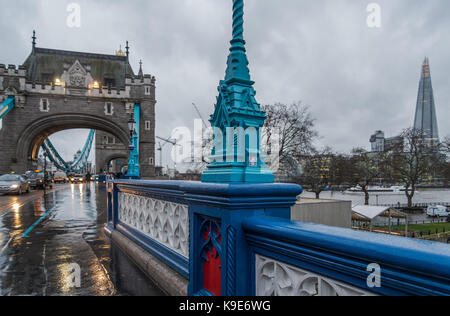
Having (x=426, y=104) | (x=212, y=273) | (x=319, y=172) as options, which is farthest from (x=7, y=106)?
(x=426, y=104)

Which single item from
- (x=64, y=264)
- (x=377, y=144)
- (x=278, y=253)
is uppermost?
(x=377, y=144)

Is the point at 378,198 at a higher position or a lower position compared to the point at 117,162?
lower

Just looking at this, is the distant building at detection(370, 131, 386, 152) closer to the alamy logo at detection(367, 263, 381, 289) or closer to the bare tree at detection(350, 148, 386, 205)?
the bare tree at detection(350, 148, 386, 205)

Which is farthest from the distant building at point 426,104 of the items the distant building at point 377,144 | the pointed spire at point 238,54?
the pointed spire at point 238,54

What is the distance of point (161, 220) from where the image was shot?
4.20 metres

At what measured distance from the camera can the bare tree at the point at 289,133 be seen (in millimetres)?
21000

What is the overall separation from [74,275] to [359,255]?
422 centimetres

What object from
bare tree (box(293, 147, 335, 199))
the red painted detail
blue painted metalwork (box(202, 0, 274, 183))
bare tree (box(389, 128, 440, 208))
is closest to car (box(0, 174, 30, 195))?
the red painted detail

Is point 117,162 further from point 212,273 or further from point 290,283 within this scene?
point 290,283

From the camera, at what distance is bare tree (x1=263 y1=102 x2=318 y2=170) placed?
21000 millimetres

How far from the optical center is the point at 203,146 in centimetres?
2289
